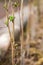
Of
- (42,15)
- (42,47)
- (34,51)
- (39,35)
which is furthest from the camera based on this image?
(42,15)

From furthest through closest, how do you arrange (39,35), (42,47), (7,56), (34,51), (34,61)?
(39,35)
(42,47)
(34,51)
(34,61)
(7,56)

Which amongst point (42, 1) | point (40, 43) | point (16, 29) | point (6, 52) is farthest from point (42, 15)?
point (6, 52)

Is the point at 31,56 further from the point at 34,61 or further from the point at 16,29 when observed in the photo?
the point at 16,29

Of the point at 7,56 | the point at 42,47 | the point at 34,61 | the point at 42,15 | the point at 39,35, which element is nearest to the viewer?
the point at 7,56

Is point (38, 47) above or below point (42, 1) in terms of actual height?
below

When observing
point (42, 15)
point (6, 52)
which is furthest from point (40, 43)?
point (42, 15)

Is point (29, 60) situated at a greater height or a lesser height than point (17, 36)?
lesser

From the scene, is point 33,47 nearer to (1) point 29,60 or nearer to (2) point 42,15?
(1) point 29,60

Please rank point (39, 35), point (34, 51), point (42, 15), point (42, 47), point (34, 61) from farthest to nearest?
point (42, 15) < point (39, 35) < point (42, 47) < point (34, 51) < point (34, 61)

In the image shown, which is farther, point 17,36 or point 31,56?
point 17,36

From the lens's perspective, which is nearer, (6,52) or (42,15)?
(6,52)
